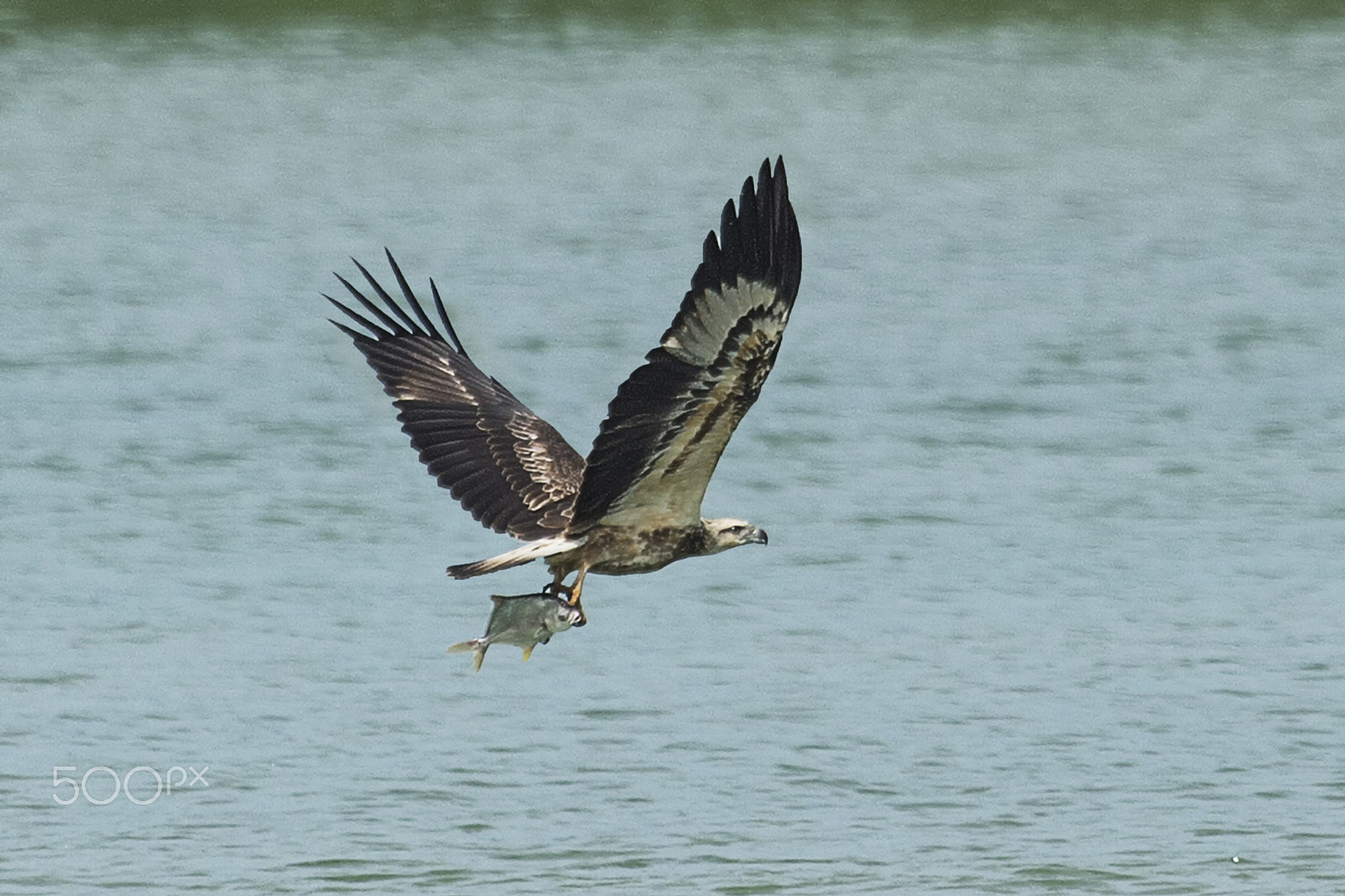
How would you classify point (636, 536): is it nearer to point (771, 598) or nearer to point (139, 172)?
point (771, 598)

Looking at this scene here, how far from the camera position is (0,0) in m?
28.1

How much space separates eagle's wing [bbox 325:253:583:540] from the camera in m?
7.93

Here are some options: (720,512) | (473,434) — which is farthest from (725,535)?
(720,512)

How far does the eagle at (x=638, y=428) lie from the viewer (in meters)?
6.62

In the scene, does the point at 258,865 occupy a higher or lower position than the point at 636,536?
lower

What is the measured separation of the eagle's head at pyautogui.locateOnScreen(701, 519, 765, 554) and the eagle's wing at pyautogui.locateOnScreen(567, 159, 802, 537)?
462mm

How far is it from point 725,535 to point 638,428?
68 cm

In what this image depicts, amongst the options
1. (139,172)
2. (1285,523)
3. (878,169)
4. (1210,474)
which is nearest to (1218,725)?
(1285,523)

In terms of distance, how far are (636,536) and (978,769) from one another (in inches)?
126

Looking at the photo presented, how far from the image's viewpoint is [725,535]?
7398mm

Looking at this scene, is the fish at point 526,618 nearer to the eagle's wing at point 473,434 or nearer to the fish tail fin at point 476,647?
the fish tail fin at point 476,647
